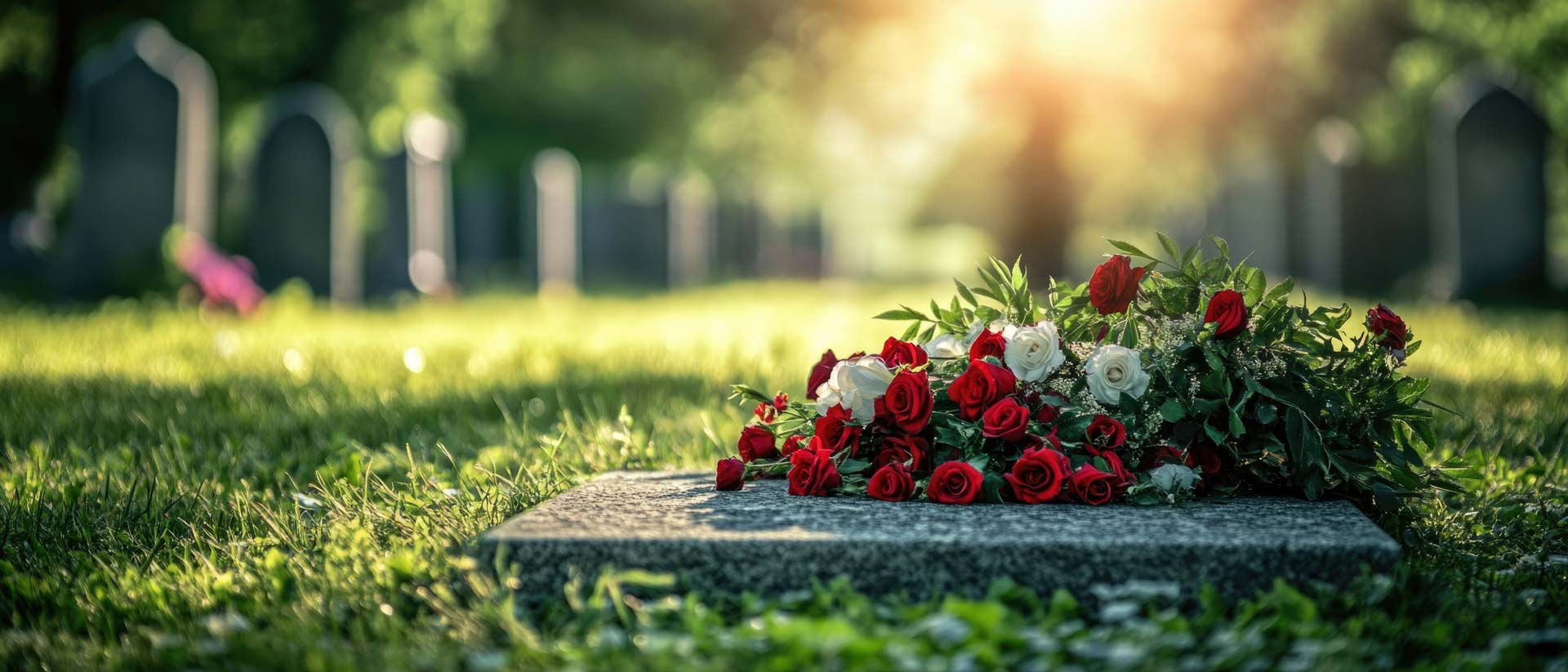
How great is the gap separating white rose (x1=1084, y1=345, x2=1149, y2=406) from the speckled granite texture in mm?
441

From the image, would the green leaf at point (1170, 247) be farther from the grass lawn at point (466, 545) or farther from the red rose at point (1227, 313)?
the grass lawn at point (466, 545)

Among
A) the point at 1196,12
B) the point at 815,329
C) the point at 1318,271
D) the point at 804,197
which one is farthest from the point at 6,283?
the point at 804,197

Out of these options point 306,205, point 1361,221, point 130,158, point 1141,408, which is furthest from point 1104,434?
point 1361,221

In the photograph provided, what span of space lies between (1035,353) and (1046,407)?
0.13 metres

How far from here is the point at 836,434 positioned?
9.97 ft

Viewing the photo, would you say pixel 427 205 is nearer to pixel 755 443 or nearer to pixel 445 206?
pixel 445 206

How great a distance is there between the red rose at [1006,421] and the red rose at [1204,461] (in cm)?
41

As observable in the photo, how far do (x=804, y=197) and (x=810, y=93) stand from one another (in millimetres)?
21959

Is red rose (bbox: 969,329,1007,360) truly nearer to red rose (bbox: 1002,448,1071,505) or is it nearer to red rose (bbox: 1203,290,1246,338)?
red rose (bbox: 1002,448,1071,505)

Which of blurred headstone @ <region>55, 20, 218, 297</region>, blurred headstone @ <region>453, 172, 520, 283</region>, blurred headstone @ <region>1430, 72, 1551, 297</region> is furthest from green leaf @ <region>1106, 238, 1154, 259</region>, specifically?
blurred headstone @ <region>453, 172, 520, 283</region>

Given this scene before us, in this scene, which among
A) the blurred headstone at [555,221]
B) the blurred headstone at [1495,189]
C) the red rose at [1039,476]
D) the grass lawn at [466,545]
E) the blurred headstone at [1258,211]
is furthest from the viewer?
the blurred headstone at [1258,211]

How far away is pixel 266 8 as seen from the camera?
51.3 feet

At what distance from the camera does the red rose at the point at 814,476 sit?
2.90 metres

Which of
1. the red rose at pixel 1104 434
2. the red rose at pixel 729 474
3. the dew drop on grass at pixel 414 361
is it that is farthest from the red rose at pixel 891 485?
the dew drop on grass at pixel 414 361
